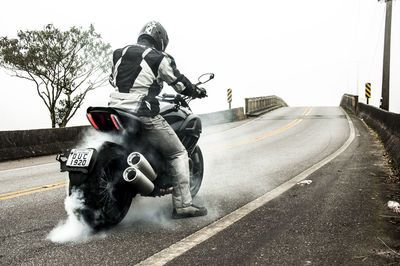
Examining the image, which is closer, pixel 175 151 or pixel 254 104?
pixel 175 151

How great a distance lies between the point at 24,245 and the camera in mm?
3404

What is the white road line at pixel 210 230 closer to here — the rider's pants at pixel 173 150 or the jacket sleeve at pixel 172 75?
the rider's pants at pixel 173 150

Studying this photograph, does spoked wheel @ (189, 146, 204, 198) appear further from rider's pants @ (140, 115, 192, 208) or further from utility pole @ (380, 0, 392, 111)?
utility pole @ (380, 0, 392, 111)

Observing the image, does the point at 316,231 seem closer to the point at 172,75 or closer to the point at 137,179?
the point at 137,179

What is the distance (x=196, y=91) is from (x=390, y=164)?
5574 mm

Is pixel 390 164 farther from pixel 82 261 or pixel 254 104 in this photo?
pixel 254 104

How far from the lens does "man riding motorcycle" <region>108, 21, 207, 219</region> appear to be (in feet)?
12.1

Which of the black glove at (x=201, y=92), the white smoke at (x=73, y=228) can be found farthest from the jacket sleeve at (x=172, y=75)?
the white smoke at (x=73, y=228)

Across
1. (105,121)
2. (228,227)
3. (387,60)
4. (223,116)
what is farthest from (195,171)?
(387,60)

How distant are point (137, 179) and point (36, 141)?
927 cm

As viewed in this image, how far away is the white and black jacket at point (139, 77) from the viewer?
3.69m

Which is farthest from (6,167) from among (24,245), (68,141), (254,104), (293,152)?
(254,104)

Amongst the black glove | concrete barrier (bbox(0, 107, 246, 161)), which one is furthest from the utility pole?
the black glove

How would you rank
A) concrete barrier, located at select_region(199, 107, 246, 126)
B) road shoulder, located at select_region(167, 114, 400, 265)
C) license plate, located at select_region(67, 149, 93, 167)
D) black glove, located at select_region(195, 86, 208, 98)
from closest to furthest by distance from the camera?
road shoulder, located at select_region(167, 114, 400, 265) → license plate, located at select_region(67, 149, 93, 167) → black glove, located at select_region(195, 86, 208, 98) → concrete barrier, located at select_region(199, 107, 246, 126)
